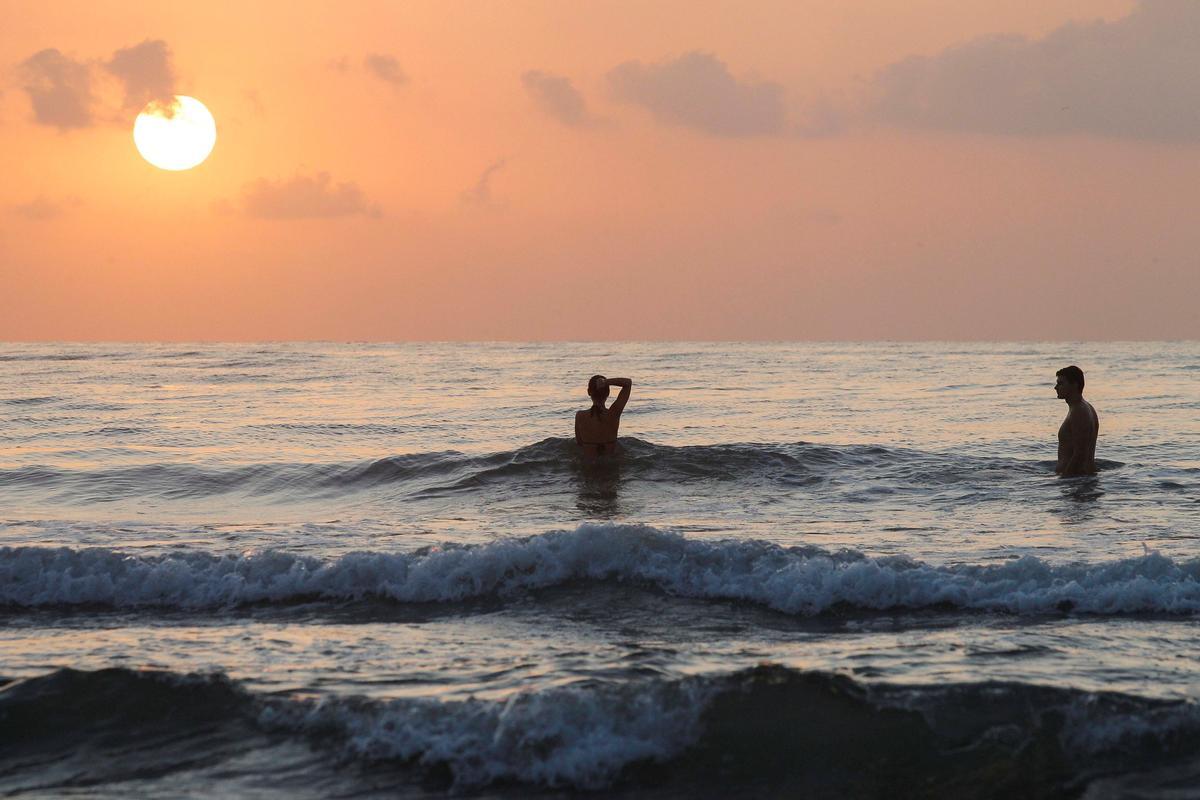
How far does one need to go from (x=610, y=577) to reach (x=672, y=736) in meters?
3.16

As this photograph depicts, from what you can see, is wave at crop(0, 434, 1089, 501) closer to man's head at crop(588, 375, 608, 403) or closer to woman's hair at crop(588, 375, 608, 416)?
woman's hair at crop(588, 375, 608, 416)

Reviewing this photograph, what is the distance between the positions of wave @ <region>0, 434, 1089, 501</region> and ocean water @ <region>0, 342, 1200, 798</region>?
0.09 metres

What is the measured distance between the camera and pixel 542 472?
15.5 metres

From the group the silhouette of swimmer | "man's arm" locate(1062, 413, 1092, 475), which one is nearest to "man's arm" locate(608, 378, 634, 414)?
the silhouette of swimmer

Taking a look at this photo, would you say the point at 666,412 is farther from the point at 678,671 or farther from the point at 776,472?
the point at 678,671

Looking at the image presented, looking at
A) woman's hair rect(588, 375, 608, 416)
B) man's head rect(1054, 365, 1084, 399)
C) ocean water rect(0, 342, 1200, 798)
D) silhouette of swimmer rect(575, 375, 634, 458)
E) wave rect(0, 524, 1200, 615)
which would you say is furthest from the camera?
silhouette of swimmer rect(575, 375, 634, 458)

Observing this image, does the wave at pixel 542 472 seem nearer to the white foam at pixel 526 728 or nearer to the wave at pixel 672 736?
the wave at pixel 672 736

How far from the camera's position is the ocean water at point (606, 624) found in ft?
18.1

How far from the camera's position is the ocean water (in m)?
5.51

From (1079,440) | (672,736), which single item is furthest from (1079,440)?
(672,736)

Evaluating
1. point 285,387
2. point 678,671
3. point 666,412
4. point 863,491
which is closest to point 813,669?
point 678,671

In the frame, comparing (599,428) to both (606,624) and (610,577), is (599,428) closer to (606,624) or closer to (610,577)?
(610,577)

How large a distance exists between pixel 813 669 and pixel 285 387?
3058 centimetres

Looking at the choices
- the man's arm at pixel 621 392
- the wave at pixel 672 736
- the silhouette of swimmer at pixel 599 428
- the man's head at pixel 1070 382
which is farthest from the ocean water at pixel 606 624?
the man's head at pixel 1070 382
